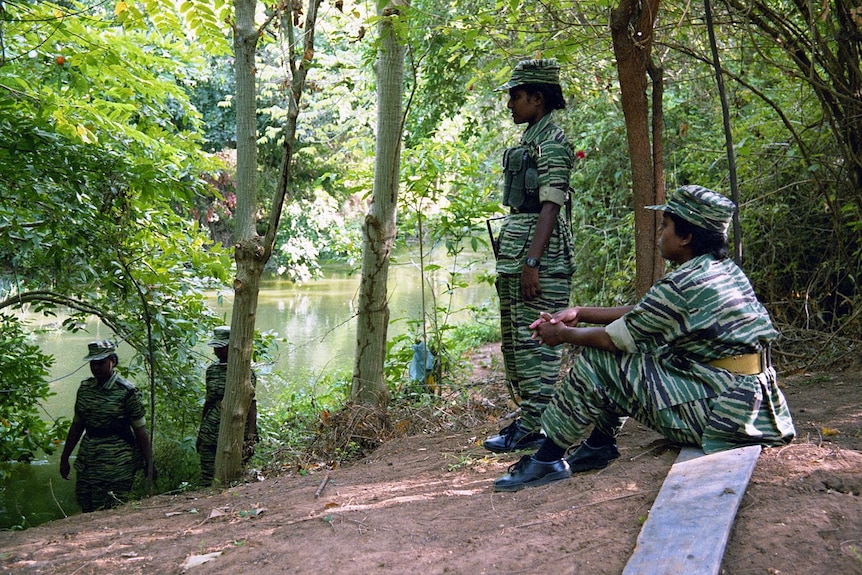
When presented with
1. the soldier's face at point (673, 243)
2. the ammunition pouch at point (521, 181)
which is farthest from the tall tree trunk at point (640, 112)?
the soldier's face at point (673, 243)

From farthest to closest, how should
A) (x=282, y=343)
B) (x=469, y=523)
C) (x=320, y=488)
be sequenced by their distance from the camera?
(x=282, y=343)
(x=320, y=488)
(x=469, y=523)

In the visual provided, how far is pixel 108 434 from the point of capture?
620 centimetres

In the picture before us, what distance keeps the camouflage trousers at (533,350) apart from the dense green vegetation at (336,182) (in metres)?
1.66

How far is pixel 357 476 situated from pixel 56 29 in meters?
3.64

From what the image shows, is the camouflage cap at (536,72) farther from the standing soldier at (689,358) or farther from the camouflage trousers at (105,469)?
the camouflage trousers at (105,469)

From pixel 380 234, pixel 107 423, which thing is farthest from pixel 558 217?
pixel 107 423

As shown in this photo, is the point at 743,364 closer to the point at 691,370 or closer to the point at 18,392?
the point at 691,370

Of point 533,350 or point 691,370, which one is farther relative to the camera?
point 533,350

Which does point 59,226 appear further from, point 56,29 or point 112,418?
point 112,418

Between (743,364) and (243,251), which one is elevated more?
(243,251)

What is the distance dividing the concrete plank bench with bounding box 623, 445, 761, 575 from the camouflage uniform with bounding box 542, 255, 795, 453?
13 centimetres

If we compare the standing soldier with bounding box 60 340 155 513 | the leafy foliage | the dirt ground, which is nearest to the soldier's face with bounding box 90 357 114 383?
the standing soldier with bounding box 60 340 155 513

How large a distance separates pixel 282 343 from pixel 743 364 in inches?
326

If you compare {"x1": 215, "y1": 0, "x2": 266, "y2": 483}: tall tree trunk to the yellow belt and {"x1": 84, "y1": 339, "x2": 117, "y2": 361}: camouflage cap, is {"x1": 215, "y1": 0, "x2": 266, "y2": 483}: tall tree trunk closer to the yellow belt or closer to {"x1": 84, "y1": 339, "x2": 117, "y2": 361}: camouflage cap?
{"x1": 84, "y1": 339, "x2": 117, "y2": 361}: camouflage cap
